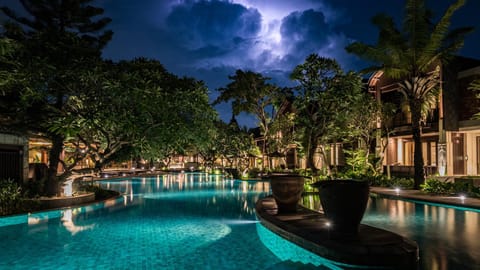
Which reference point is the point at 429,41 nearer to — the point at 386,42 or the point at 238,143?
the point at 386,42

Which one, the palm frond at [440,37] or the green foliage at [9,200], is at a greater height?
the palm frond at [440,37]

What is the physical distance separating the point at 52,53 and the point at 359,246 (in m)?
12.8

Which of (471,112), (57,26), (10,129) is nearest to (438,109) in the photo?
(471,112)

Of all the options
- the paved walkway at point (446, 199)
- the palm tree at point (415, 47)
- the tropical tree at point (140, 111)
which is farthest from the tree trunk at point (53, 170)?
the palm tree at point (415, 47)

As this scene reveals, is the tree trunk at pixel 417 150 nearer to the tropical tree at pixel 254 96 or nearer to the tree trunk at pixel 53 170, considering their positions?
the tropical tree at pixel 254 96

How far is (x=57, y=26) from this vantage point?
56.0ft

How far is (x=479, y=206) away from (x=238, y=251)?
10231mm

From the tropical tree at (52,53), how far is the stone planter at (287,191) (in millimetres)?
8176

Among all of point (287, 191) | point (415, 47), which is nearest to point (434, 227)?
point (287, 191)

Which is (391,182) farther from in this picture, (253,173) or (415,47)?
(253,173)

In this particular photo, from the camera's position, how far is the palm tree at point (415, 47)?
18391mm

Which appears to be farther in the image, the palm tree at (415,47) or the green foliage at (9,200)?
the palm tree at (415,47)

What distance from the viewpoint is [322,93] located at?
1880 centimetres

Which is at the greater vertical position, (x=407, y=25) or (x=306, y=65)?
(x=407, y=25)
